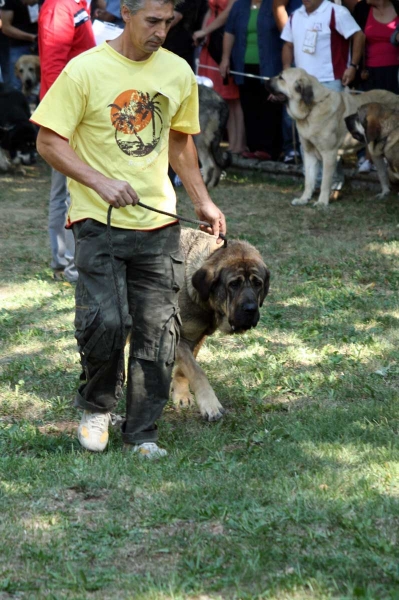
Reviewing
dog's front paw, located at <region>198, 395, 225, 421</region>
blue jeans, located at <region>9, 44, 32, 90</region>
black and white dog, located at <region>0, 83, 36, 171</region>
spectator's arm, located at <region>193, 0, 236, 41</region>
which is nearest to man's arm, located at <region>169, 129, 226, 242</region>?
dog's front paw, located at <region>198, 395, 225, 421</region>

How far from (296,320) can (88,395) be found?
2852 millimetres

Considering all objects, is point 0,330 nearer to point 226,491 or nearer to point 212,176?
point 226,491

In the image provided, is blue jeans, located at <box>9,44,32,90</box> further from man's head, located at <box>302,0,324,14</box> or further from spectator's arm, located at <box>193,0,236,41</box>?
man's head, located at <box>302,0,324,14</box>

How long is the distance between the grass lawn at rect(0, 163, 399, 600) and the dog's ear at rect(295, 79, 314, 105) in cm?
359

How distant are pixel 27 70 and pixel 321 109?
5974 mm

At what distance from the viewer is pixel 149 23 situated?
157 inches

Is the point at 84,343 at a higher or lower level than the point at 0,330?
higher

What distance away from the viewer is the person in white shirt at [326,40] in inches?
438

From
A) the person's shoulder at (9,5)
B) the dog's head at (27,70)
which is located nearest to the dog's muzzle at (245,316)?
the dog's head at (27,70)

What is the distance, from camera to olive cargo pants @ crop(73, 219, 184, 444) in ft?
13.8

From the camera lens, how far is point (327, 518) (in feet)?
12.0

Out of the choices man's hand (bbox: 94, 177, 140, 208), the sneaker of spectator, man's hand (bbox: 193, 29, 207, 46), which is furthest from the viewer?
man's hand (bbox: 193, 29, 207, 46)

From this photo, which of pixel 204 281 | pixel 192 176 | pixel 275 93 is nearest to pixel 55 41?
pixel 192 176

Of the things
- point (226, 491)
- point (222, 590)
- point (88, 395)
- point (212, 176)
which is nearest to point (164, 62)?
point (88, 395)
